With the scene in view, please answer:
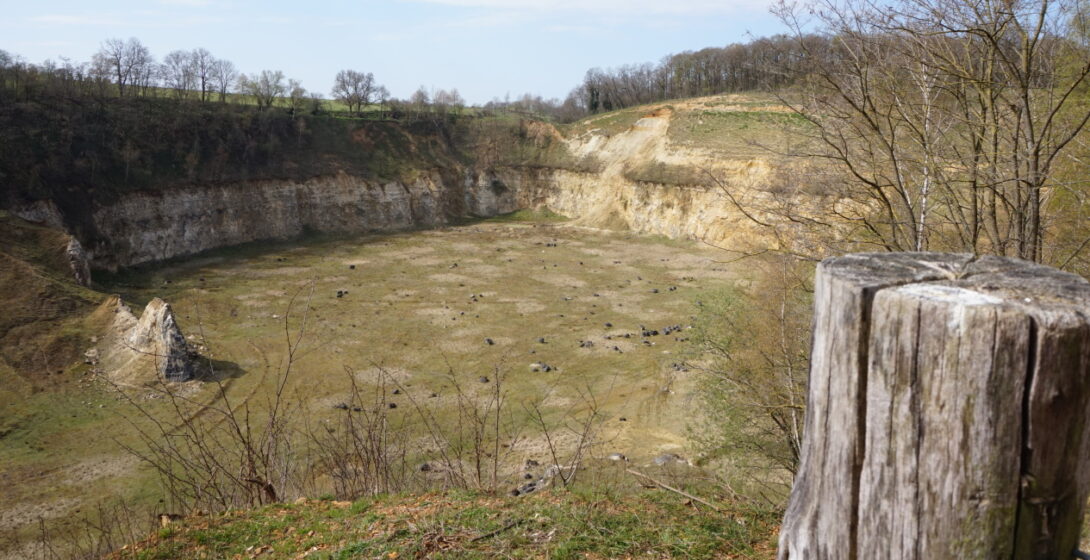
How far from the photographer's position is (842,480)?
5.91ft

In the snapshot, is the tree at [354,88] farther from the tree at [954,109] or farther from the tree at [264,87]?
the tree at [954,109]

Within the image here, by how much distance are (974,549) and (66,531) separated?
16.5m

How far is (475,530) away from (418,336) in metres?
20.8

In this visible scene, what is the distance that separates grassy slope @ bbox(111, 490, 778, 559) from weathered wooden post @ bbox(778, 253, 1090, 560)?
360cm

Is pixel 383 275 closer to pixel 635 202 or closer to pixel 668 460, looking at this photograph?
pixel 635 202

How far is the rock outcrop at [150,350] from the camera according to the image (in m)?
21.4

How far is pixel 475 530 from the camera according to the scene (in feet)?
18.4

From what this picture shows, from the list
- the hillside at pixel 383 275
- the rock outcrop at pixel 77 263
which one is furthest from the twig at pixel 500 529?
the rock outcrop at pixel 77 263

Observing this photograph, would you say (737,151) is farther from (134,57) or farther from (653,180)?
(134,57)

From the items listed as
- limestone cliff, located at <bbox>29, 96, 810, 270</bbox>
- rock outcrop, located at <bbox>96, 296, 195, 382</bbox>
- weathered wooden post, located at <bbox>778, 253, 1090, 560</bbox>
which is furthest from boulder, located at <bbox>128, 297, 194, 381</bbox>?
weathered wooden post, located at <bbox>778, 253, 1090, 560</bbox>

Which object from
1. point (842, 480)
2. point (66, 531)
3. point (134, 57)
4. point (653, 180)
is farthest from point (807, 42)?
point (134, 57)

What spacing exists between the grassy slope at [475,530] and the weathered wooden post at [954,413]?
360 cm

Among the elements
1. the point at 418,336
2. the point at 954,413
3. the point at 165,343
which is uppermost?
the point at 954,413

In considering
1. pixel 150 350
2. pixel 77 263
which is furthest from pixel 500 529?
pixel 77 263
